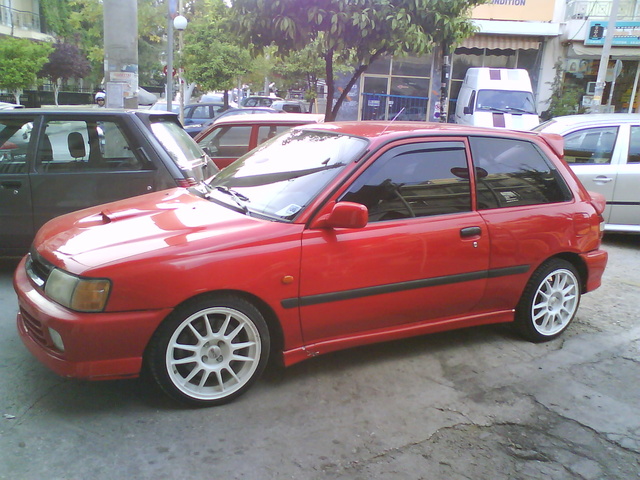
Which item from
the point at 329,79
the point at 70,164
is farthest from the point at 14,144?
the point at 329,79

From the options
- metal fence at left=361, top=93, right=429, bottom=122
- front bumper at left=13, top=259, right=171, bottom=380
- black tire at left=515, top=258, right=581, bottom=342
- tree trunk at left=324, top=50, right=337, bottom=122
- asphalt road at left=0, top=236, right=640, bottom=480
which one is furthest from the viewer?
metal fence at left=361, top=93, right=429, bottom=122

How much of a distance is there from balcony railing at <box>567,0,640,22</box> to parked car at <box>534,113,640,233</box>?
16.0 m

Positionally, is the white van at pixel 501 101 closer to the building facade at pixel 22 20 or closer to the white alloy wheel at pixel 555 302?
the white alloy wheel at pixel 555 302

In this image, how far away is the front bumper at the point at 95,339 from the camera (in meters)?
2.99

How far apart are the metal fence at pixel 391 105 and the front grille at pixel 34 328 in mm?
21698

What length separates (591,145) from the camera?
308 inches

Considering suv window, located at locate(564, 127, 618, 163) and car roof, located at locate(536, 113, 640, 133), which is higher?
car roof, located at locate(536, 113, 640, 133)

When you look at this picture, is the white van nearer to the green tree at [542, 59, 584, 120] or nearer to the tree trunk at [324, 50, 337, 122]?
the green tree at [542, 59, 584, 120]

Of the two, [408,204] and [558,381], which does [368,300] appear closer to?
[408,204]

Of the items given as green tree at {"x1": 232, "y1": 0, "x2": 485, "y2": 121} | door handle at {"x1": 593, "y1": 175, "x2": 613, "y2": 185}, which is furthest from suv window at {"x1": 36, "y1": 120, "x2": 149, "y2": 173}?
door handle at {"x1": 593, "y1": 175, "x2": 613, "y2": 185}

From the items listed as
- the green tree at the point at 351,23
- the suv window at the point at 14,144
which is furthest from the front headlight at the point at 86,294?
the green tree at the point at 351,23

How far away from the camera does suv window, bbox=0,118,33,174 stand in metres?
5.34

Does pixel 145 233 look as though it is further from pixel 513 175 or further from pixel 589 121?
pixel 589 121

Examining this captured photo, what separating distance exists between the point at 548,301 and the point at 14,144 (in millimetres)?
4788
